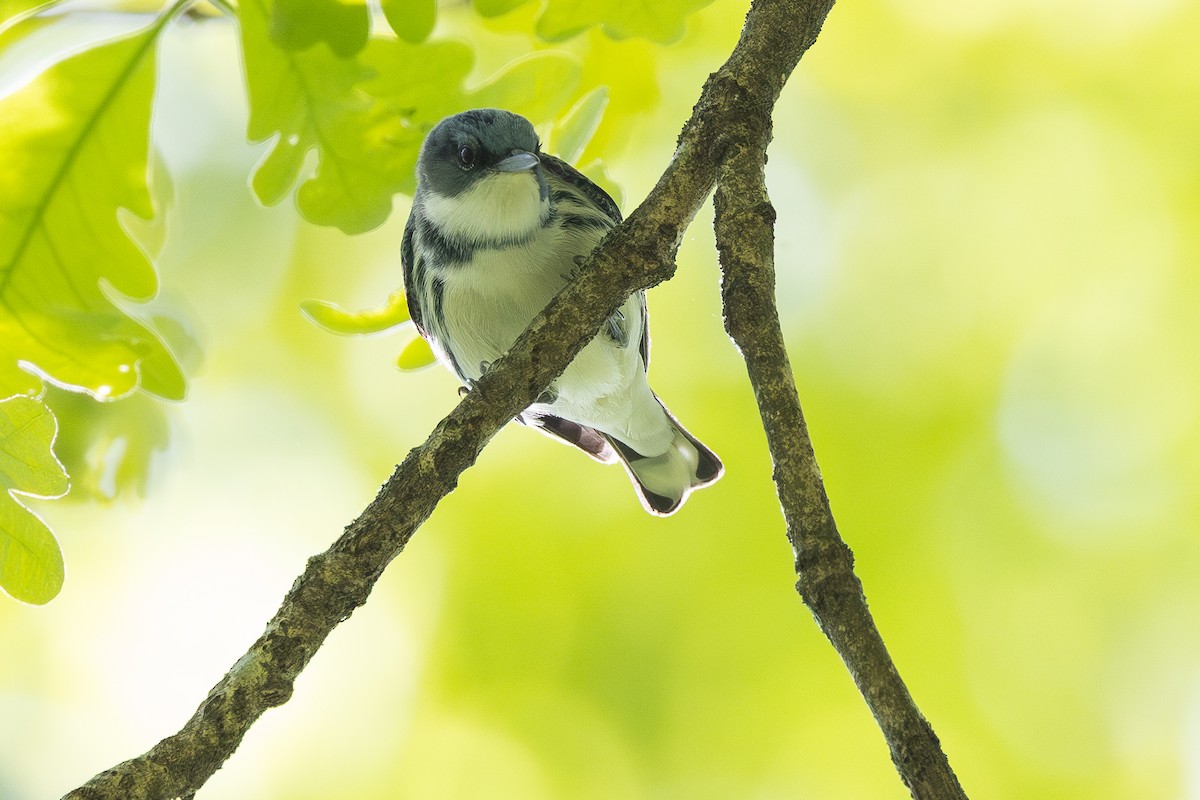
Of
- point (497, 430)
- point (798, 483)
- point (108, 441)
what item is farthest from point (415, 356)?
point (798, 483)

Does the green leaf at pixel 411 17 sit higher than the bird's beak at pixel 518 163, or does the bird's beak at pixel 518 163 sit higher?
the bird's beak at pixel 518 163

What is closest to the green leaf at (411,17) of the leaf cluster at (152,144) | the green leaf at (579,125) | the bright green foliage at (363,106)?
the leaf cluster at (152,144)

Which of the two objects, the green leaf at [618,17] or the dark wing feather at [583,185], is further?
the dark wing feather at [583,185]

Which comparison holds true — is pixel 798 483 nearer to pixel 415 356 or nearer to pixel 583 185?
pixel 415 356

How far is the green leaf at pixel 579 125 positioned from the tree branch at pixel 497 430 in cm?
52

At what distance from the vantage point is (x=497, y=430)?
1552 mm

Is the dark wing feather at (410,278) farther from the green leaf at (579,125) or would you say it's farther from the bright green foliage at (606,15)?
the bright green foliage at (606,15)

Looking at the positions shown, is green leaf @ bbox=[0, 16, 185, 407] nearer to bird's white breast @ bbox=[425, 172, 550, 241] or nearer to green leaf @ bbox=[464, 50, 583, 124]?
green leaf @ bbox=[464, 50, 583, 124]

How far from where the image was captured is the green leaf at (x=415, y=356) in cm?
248

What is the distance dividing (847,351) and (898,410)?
0.88 ft

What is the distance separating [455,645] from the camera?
14.0ft

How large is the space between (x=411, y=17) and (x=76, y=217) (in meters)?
0.71

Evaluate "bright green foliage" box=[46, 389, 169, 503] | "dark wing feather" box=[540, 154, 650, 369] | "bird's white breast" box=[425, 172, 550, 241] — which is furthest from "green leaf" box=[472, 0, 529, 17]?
"bright green foliage" box=[46, 389, 169, 503]

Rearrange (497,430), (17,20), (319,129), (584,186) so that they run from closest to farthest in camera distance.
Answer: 1. (497,430)
2. (17,20)
3. (319,129)
4. (584,186)
